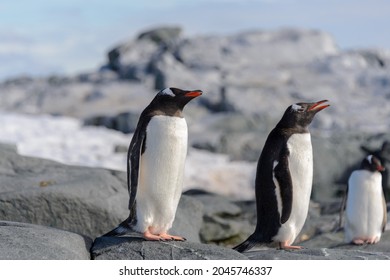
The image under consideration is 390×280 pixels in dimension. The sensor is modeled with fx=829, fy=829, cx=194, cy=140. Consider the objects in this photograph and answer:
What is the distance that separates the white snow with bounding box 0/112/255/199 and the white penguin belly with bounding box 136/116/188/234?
745 centimetres

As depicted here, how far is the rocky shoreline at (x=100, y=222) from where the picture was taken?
5.38m

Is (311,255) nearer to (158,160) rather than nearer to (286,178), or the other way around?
(286,178)

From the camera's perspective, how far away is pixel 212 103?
2452 cm

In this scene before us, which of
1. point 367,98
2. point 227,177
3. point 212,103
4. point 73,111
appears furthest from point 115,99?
point 227,177

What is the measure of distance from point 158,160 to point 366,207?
2679mm

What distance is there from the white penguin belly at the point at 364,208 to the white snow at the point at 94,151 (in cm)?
616

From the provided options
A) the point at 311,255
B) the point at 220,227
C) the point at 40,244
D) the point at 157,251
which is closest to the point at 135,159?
the point at 157,251

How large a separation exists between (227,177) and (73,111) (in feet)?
35.1

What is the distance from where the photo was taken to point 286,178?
5.98m

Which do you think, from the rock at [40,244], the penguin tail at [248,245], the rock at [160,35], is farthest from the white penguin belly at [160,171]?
the rock at [160,35]

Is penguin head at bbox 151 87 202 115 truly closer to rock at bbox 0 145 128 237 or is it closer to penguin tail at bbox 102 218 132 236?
penguin tail at bbox 102 218 132 236

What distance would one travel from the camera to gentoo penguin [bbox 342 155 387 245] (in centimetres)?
750

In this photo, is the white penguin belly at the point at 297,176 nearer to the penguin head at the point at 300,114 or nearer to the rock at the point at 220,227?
the penguin head at the point at 300,114

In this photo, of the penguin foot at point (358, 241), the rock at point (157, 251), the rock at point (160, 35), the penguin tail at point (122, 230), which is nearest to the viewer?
the rock at point (157, 251)
